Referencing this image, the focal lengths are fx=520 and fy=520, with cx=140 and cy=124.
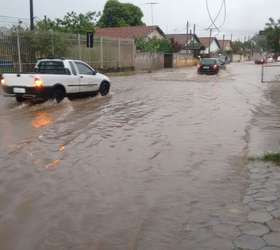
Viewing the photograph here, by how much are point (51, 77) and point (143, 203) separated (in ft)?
36.0

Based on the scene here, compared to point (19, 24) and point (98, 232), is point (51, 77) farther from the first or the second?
point (19, 24)

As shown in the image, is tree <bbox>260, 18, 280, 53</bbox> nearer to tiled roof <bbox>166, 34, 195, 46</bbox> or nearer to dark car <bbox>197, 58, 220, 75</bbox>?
dark car <bbox>197, 58, 220, 75</bbox>

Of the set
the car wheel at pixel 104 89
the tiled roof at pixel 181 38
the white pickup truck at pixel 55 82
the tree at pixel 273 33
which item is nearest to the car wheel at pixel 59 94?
the white pickup truck at pixel 55 82

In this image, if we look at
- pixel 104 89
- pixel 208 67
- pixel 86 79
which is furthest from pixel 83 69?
pixel 208 67

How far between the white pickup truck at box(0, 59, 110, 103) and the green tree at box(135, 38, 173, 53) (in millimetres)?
37107

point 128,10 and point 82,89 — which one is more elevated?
point 128,10

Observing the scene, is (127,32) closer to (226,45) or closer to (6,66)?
(6,66)

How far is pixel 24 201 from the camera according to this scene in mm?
6477

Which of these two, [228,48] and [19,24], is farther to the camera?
[228,48]

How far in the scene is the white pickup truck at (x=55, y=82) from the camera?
16250 mm

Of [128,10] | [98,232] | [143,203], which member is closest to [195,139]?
[143,203]

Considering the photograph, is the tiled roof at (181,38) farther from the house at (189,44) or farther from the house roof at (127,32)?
the house roof at (127,32)

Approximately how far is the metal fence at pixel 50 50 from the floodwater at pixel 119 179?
13.8 meters

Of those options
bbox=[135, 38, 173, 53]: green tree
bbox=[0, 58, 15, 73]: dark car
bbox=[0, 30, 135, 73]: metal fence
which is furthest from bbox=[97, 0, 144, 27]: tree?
bbox=[0, 58, 15, 73]: dark car
